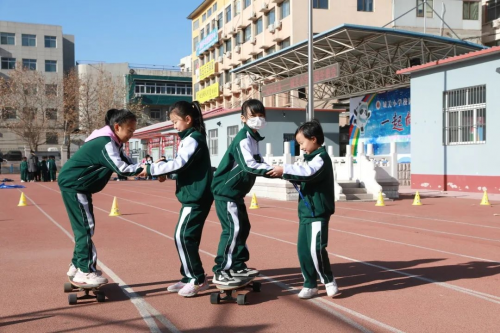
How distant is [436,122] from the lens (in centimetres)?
2097

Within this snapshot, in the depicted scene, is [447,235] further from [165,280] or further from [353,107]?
[353,107]

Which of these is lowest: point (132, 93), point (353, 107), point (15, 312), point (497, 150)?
Answer: point (15, 312)

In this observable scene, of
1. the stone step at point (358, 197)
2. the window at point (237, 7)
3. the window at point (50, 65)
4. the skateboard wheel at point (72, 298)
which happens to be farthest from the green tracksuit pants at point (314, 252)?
the window at point (50, 65)

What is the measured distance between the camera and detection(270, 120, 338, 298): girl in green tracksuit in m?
5.02

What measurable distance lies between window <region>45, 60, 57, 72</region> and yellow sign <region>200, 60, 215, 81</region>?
2463 centimetres

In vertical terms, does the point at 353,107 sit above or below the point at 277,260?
above

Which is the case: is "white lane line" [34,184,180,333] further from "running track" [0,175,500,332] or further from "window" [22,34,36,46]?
"window" [22,34,36,46]

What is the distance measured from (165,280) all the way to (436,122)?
17.5m

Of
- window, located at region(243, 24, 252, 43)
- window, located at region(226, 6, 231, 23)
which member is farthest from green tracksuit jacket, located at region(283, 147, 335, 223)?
window, located at region(226, 6, 231, 23)

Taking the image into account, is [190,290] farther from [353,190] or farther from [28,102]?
[28,102]

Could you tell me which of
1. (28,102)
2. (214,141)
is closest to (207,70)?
(28,102)

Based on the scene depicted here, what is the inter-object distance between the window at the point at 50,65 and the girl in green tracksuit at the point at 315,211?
73.3 meters

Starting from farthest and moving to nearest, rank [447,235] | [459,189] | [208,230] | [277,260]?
[459,189] → [208,230] → [447,235] → [277,260]

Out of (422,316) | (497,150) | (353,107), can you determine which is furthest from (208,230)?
(353,107)
